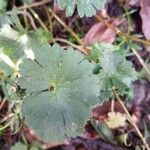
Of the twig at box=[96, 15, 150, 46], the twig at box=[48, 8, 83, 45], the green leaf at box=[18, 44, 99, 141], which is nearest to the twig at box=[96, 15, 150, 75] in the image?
the twig at box=[96, 15, 150, 46]

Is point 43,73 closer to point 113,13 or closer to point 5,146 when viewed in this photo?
point 5,146

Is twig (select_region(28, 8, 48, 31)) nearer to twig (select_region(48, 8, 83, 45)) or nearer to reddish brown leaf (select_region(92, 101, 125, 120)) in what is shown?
twig (select_region(48, 8, 83, 45))

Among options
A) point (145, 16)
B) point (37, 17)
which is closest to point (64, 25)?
point (37, 17)

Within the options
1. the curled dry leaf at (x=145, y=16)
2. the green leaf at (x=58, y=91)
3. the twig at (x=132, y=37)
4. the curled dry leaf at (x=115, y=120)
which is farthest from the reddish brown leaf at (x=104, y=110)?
the green leaf at (x=58, y=91)

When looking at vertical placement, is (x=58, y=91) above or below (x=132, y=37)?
above

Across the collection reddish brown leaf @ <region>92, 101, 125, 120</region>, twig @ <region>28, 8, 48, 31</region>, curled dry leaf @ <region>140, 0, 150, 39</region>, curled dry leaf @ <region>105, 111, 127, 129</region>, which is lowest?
curled dry leaf @ <region>105, 111, 127, 129</region>

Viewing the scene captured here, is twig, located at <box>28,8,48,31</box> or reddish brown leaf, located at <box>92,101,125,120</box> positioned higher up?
twig, located at <box>28,8,48,31</box>

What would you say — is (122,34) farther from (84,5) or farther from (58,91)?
(58,91)
